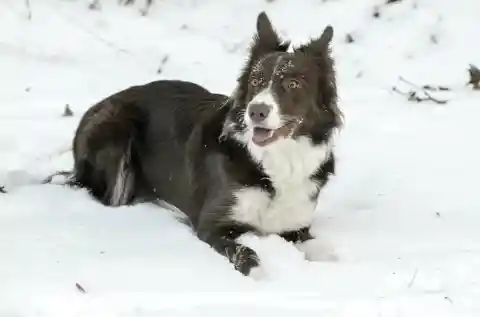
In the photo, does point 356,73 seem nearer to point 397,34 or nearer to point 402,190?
point 397,34

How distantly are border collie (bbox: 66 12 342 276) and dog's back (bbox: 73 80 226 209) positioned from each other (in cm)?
1

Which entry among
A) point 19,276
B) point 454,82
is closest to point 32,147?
point 19,276

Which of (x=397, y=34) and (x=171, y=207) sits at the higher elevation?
(x=397, y=34)

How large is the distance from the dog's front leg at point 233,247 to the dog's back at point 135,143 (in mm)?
712

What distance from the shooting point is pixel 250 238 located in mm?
5070

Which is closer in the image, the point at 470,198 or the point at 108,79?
the point at 470,198

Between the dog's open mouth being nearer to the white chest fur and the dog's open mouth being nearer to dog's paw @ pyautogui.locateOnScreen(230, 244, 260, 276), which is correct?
the white chest fur

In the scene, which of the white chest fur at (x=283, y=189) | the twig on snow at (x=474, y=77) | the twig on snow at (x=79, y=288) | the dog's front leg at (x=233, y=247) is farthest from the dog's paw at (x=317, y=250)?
the twig on snow at (x=474, y=77)

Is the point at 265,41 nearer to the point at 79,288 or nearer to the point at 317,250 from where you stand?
the point at 317,250

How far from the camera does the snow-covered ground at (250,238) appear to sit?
4.20 meters

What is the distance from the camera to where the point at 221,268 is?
15.3 ft

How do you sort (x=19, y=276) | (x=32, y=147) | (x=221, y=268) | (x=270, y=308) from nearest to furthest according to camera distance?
(x=270, y=308) < (x=19, y=276) < (x=221, y=268) < (x=32, y=147)

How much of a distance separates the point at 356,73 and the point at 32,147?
345 cm

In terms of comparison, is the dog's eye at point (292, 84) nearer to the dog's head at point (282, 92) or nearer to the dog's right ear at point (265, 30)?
the dog's head at point (282, 92)
